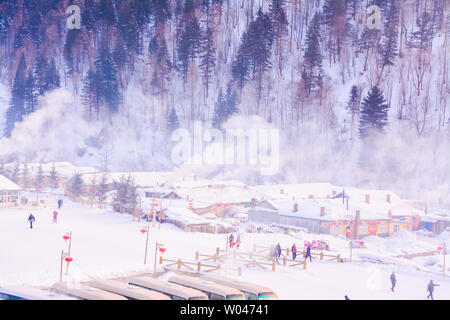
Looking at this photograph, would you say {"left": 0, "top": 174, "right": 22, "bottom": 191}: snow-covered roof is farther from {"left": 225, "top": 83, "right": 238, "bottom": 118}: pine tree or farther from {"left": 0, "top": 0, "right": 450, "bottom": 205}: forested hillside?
{"left": 225, "top": 83, "right": 238, "bottom": 118}: pine tree

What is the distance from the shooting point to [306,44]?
42.9 metres

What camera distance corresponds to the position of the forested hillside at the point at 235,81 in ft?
108

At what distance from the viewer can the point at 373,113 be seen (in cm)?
3341

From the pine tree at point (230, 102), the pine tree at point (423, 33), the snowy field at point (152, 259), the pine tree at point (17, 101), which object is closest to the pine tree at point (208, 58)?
the pine tree at point (230, 102)

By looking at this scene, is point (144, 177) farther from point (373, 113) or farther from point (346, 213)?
point (373, 113)

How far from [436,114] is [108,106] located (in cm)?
2796

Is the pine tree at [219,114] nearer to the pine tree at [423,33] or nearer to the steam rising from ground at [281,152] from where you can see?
the steam rising from ground at [281,152]

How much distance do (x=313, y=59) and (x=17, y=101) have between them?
27.1m

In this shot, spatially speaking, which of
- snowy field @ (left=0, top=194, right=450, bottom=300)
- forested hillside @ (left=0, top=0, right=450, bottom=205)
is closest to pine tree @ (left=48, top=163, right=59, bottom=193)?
forested hillside @ (left=0, top=0, right=450, bottom=205)

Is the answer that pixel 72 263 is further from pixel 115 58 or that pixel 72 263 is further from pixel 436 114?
pixel 115 58

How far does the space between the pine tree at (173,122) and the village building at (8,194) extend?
17.4 m


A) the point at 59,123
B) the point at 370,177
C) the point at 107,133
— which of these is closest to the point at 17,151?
the point at 59,123

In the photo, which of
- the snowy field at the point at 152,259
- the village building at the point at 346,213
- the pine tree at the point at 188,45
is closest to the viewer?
the snowy field at the point at 152,259

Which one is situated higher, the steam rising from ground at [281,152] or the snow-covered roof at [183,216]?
the steam rising from ground at [281,152]
